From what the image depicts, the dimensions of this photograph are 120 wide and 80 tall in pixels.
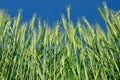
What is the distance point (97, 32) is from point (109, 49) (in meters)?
0.13

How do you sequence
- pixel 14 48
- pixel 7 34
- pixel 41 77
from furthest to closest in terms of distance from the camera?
pixel 7 34 → pixel 14 48 → pixel 41 77

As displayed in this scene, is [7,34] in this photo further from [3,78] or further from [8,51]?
[3,78]

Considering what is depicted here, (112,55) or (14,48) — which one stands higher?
(14,48)

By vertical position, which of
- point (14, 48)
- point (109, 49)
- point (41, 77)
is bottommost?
point (41, 77)

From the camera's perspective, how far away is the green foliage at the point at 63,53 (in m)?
1.27

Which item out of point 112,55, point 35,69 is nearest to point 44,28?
point 35,69

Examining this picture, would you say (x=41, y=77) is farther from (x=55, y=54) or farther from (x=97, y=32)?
(x=97, y=32)

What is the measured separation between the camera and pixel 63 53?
135 cm

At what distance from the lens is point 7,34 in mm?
1595

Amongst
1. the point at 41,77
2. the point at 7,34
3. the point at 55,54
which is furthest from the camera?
the point at 7,34

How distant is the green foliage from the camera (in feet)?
4.17

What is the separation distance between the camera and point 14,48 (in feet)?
4.88

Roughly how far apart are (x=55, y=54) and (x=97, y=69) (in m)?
0.21

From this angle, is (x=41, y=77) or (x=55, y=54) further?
(x=55, y=54)
